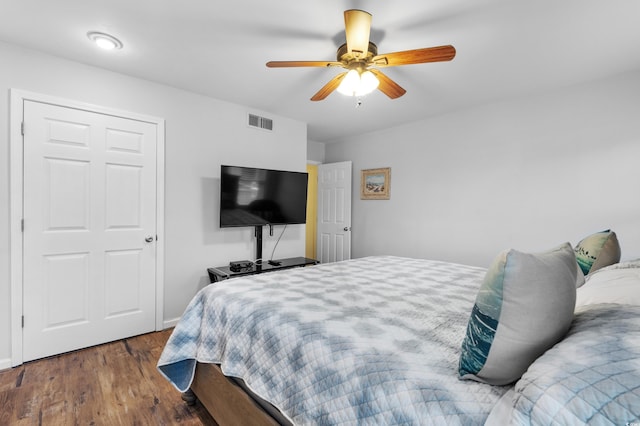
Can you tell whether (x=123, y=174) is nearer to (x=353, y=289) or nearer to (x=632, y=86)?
(x=353, y=289)

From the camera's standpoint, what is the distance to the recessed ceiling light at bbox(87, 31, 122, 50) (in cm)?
216

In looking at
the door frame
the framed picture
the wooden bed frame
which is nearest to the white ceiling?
the door frame

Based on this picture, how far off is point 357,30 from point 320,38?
1.49ft

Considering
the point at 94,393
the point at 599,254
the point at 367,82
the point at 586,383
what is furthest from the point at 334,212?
the point at 586,383

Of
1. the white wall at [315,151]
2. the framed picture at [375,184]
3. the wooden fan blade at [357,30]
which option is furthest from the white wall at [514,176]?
the wooden fan blade at [357,30]

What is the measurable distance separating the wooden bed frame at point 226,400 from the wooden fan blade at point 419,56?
2074 millimetres

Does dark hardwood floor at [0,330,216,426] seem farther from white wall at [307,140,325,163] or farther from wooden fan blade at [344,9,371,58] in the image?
white wall at [307,140,325,163]

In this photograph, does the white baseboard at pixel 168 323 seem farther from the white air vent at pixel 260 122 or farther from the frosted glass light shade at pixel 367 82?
the frosted glass light shade at pixel 367 82

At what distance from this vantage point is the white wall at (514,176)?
2.71m

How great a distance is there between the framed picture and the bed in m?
2.49

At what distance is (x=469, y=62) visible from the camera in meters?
2.49

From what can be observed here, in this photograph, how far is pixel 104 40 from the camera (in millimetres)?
2213

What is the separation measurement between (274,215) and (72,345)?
2.28 m

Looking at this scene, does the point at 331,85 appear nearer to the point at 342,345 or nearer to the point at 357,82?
the point at 357,82
